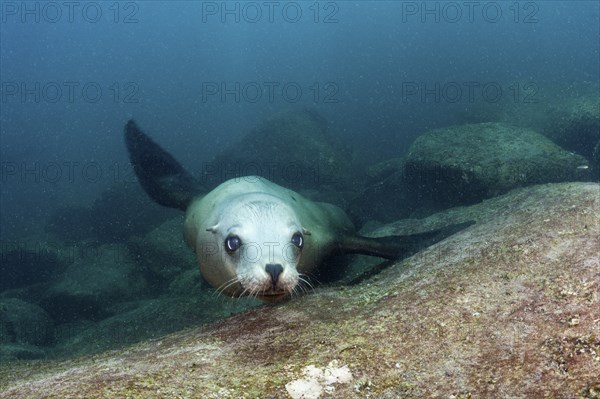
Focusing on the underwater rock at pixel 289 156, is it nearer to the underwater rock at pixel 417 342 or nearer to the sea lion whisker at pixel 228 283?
the sea lion whisker at pixel 228 283

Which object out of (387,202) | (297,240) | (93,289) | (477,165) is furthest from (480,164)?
(93,289)

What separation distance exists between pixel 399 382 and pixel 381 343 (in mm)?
246

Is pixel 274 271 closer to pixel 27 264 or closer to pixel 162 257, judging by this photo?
pixel 162 257

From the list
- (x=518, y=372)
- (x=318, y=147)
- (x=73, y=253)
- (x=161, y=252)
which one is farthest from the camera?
(x=318, y=147)

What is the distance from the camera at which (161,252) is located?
24.5 ft

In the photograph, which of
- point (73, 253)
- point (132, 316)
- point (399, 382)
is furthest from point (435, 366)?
point (73, 253)

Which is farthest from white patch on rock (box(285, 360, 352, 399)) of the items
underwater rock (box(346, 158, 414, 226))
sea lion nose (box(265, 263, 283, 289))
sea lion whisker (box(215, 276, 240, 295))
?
underwater rock (box(346, 158, 414, 226))

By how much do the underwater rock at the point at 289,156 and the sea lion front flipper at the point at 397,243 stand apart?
6.09 metres

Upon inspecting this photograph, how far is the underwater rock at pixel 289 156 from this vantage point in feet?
36.3

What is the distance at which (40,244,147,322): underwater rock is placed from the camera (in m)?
6.54

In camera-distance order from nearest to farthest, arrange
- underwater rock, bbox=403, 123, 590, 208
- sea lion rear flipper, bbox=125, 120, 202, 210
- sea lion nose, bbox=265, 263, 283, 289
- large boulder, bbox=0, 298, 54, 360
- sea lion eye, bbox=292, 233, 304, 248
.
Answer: sea lion nose, bbox=265, 263, 283, 289 → sea lion eye, bbox=292, 233, 304, 248 → sea lion rear flipper, bbox=125, 120, 202, 210 → large boulder, bbox=0, 298, 54, 360 → underwater rock, bbox=403, 123, 590, 208

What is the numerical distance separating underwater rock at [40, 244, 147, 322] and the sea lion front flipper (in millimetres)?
4228

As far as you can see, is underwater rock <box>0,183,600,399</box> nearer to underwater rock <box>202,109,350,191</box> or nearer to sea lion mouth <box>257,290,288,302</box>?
sea lion mouth <box>257,290,288,302</box>

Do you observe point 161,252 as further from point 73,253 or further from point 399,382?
point 399,382
